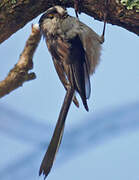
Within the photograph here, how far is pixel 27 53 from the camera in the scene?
79.0 inches

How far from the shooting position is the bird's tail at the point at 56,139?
208cm

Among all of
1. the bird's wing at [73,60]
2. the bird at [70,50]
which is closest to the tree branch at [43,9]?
the bird at [70,50]

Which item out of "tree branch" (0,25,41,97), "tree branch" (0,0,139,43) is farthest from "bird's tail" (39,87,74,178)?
"tree branch" (0,0,139,43)

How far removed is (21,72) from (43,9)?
50 cm

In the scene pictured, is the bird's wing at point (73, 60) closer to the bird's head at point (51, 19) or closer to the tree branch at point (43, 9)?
the bird's head at point (51, 19)

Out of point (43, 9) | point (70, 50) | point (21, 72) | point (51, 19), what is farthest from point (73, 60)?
point (21, 72)

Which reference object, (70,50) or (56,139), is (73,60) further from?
(56,139)

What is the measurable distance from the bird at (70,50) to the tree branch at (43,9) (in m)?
0.27

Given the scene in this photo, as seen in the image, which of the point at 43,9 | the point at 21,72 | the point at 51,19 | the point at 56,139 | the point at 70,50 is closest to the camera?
the point at 21,72

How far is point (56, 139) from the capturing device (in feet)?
7.29

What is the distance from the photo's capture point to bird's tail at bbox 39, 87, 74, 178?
2.08 m

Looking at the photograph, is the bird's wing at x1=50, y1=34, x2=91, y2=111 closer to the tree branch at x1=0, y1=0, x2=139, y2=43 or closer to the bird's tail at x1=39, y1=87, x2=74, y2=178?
the bird's tail at x1=39, y1=87, x2=74, y2=178

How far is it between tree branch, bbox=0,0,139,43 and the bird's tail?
2.28 ft

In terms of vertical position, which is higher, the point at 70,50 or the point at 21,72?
the point at 21,72
